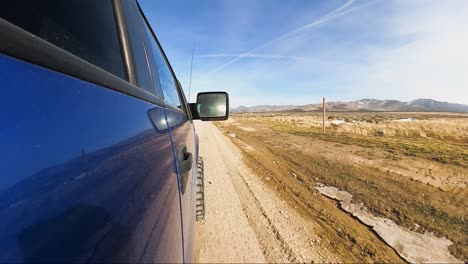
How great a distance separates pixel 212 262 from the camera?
97.6 inches

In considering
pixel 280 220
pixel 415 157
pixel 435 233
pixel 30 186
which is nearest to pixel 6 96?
pixel 30 186

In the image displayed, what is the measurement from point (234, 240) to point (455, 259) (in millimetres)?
2584

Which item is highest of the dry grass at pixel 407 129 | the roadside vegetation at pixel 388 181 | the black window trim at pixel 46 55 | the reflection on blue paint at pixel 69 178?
the black window trim at pixel 46 55

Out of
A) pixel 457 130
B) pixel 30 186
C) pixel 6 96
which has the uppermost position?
pixel 6 96

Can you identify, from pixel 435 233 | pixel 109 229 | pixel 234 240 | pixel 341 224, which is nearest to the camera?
pixel 109 229

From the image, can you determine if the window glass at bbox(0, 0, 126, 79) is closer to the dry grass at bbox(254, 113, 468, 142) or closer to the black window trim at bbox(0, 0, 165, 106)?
the black window trim at bbox(0, 0, 165, 106)

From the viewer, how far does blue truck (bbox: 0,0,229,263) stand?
39cm

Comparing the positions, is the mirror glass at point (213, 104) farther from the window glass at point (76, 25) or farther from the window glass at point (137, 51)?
the window glass at point (76, 25)

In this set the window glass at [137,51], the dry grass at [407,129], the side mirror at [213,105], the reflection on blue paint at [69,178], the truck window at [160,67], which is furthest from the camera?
the dry grass at [407,129]

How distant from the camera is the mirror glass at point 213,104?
3145 millimetres

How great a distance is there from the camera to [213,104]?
320cm

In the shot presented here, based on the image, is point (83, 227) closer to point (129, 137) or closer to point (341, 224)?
point (129, 137)

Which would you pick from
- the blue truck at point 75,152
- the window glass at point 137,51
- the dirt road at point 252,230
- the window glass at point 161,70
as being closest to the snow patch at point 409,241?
the dirt road at point 252,230

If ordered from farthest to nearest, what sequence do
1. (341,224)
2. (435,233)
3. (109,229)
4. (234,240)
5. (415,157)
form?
(415,157) → (341,224) → (435,233) → (234,240) → (109,229)
